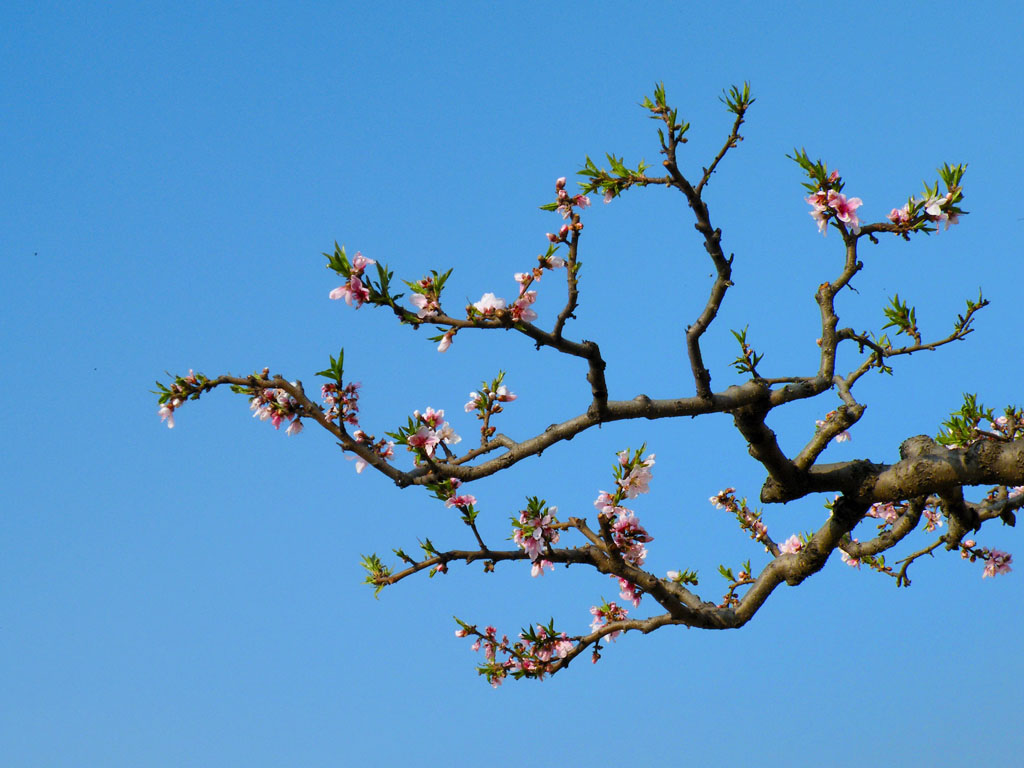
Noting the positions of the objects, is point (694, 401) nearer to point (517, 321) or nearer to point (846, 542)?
point (517, 321)

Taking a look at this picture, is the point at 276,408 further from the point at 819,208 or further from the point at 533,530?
the point at 819,208

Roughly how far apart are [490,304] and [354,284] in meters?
0.80

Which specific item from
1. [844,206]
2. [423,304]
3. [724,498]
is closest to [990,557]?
[724,498]

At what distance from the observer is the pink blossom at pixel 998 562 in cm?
953

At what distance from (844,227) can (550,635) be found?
413 centimetres

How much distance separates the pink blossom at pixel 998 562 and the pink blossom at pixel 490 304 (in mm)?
7262

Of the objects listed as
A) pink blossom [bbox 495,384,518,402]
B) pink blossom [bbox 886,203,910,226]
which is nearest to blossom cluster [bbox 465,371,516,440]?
pink blossom [bbox 495,384,518,402]

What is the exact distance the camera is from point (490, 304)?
504 cm

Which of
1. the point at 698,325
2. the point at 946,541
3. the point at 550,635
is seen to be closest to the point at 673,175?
the point at 698,325

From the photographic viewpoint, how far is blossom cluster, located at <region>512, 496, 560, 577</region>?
6.47 m

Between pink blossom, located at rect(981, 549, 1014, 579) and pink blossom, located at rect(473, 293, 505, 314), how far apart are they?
7262 mm

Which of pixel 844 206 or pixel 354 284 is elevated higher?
pixel 844 206

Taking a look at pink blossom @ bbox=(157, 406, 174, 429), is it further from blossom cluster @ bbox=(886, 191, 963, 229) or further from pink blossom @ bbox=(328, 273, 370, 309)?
blossom cluster @ bbox=(886, 191, 963, 229)

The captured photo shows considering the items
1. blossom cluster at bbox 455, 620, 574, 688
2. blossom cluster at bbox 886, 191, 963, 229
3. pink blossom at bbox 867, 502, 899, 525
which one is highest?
blossom cluster at bbox 886, 191, 963, 229
